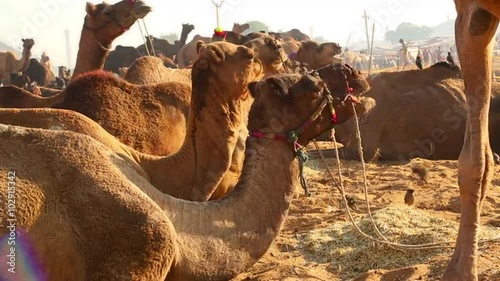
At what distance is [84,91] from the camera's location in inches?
263

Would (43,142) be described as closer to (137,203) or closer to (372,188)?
(137,203)

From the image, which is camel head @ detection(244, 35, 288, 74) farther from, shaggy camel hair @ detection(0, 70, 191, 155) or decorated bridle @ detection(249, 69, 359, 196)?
decorated bridle @ detection(249, 69, 359, 196)

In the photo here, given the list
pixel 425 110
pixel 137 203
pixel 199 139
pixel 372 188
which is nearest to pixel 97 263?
pixel 137 203

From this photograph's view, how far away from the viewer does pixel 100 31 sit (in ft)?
33.0

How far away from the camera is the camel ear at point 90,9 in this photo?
1011cm

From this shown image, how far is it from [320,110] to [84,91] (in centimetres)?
278

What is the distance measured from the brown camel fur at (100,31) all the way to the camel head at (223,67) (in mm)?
4411

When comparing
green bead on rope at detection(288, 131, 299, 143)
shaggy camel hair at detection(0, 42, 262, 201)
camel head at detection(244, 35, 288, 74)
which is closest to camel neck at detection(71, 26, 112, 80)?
camel head at detection(244, 35, 288, 74)

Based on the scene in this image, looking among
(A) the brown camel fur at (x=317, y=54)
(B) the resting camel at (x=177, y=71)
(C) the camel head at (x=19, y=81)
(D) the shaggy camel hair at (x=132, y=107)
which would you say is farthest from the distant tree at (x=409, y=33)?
(D) the shaggy camel hair at (x=132, y=107)

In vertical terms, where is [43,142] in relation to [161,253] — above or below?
above

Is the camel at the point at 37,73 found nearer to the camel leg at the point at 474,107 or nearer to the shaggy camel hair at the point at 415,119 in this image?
the shaggy camel hair at the point at 415,119

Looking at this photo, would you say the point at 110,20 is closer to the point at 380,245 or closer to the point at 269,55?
the point at 269,55

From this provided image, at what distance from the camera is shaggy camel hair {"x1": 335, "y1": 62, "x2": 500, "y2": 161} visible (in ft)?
34.4

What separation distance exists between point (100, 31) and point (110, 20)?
→ 201 millimetres
